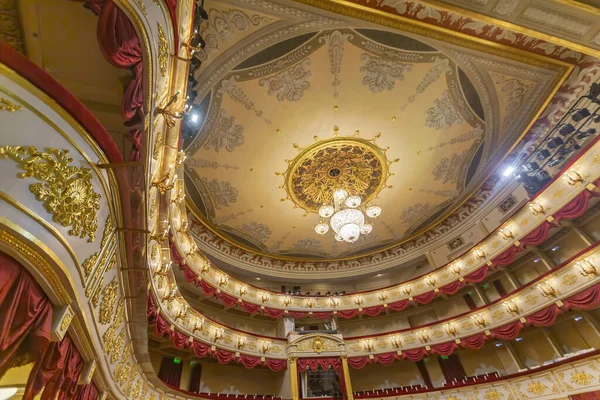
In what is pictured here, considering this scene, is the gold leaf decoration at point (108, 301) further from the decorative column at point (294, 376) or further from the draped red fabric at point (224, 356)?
the decorative column at point (294, 376)

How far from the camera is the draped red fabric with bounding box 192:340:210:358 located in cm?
845

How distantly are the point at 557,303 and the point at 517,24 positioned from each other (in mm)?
7710

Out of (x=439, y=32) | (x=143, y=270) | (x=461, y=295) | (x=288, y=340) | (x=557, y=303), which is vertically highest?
(x=439, y=32)

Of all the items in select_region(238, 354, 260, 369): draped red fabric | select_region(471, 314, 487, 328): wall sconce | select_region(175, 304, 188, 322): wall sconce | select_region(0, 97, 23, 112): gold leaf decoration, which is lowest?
select_region(0, 97, 23, 112): gold leaf decoration

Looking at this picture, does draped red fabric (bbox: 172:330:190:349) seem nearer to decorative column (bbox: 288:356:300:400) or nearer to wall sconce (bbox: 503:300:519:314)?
decorative column (bbox: 288:356:300:400)

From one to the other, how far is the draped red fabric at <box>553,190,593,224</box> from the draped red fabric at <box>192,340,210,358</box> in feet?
38.6

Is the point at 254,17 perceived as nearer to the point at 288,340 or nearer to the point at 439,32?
the point at 439,32

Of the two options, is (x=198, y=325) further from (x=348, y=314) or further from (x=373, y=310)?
(x=373, y=310)

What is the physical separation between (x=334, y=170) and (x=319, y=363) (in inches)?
288

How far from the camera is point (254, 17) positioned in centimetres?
669

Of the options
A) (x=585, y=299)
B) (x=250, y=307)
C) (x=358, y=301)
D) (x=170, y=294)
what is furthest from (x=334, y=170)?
(x=585, y=299)

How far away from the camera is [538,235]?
911 cm

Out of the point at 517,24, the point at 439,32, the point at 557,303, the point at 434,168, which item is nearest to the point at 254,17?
the point at 439,32

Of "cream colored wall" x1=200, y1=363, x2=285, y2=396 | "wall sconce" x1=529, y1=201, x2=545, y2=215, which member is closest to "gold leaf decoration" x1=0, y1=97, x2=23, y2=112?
"cream colored wall" x1=200, y1=363, x2=285, y2=396
